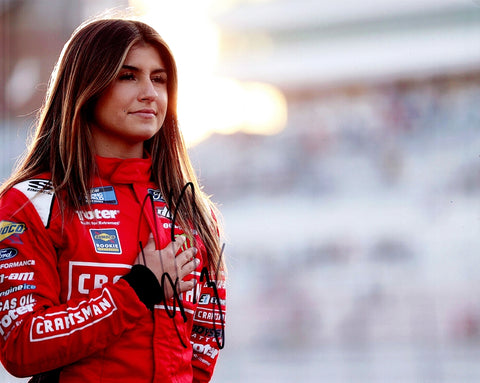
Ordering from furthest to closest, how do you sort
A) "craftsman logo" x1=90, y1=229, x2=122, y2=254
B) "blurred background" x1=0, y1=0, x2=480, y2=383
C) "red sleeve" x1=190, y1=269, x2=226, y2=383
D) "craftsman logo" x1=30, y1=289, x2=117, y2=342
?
"blurred background" x1=0, y1=0, x2=480, y2=383
"red sleeve" x1=190, y1=269, x2=226, y2=383
"craftsman logo" x1=90, y1=229, x2=122, y2=254
"craftsman logo" x1=30, y1=289, x2=117, y2=342

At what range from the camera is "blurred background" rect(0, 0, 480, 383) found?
7.35 meters

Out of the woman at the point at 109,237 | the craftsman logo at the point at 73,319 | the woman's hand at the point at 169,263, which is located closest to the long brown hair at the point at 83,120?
the woman at the point at 109,237

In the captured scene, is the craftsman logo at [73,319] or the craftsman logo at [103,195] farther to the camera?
the craftsman logo at [103,195]

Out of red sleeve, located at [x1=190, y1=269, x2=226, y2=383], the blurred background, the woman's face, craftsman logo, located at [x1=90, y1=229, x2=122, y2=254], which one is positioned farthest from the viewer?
the blurred background

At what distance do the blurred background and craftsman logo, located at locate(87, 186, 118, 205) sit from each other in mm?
5709

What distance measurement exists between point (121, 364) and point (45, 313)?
17 centimetres

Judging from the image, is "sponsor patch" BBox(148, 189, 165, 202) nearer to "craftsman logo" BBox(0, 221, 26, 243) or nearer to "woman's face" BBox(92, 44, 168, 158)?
"woman's face" BBox(92, 44, 168, 158)

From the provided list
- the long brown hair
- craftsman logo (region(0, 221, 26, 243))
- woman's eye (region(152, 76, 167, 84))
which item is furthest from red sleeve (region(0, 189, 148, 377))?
woman's eye (region(152, 76, 167, 84))

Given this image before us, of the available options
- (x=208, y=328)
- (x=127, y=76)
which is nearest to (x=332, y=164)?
(x=208, y=328)

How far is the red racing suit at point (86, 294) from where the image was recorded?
1.33 metres

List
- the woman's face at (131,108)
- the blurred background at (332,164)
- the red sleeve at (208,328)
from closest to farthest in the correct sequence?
the woman's face at (131,108) < the red sleeve at (208,328) < the blurred background at (332,164)

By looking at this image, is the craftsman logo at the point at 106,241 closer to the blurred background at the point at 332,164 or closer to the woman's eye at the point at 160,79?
the woman's eye at the point at 160,79

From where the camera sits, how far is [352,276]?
7840 mm
